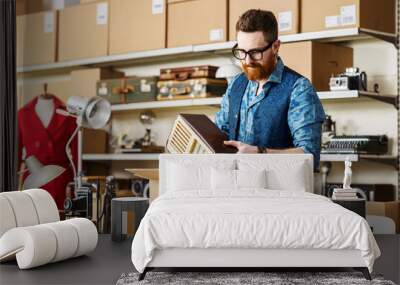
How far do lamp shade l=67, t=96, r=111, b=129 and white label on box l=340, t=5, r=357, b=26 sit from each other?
7.29 feet

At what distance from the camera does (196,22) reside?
20.3 feet

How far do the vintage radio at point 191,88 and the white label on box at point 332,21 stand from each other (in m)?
1.15

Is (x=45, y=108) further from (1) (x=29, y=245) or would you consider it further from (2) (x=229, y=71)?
(1) (x=29, y=245)

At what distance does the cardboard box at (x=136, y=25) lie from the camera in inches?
254

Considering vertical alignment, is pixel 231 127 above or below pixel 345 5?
below

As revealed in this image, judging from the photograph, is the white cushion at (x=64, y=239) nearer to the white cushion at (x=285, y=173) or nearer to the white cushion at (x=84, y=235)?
the white cushion at (x=84, y=235)

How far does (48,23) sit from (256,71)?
4063mm

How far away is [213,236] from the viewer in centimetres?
321

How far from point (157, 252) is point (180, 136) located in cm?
121

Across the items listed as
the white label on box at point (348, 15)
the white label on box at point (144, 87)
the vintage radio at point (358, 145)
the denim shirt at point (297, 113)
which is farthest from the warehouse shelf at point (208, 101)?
the denim shirt at point (297, 113)

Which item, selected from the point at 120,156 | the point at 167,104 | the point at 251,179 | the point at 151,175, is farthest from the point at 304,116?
the point at 120,156

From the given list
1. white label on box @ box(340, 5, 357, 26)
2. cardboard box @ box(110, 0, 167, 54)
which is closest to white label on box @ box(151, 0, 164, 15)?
cardboard box @ box(110, 0, 167, 54)

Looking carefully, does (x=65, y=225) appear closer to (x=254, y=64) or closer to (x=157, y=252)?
(x=157, y=252)

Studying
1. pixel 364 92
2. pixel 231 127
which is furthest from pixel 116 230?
pixel 364 92
